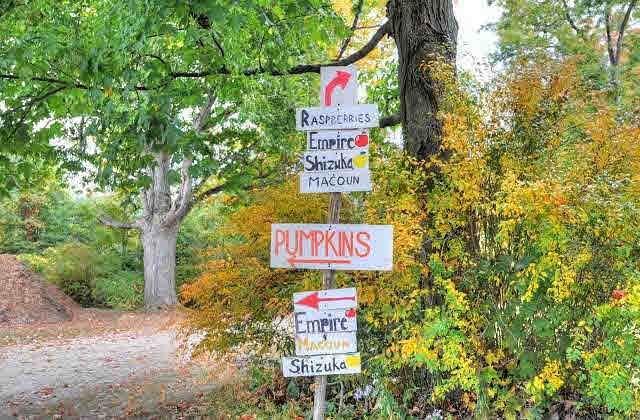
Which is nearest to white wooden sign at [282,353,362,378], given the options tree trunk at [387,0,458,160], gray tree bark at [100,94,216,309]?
tree trunk at [387,0,458,160]

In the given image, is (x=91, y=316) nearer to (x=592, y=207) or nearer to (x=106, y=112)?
(x=106, y=112)

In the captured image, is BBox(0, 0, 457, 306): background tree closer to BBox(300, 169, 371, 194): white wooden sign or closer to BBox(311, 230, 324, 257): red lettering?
BBox(300, 169, 371, 194): white wooden sign

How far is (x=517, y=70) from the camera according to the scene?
170 inches

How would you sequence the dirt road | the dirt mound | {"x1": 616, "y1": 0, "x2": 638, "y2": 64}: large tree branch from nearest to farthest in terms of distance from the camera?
the dirt road < the dirt mound < {"x1": 616, "y1": 0, "x2": 638, "y2": 64}: large tree branch

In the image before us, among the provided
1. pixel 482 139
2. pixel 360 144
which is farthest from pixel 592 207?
pixel 360 144

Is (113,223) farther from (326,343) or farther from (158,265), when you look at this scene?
(326,343)

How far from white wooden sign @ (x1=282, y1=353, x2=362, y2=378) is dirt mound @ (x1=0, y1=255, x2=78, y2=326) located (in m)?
12.1

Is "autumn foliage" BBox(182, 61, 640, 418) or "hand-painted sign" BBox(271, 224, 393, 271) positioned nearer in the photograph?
"hand-painted sign" BBox(271, 224, 393, 271)

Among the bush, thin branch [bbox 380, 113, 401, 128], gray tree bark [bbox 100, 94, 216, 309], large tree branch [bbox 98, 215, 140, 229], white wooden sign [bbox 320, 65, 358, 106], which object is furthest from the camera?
the bush

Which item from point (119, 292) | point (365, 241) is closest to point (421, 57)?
point (365, 241)

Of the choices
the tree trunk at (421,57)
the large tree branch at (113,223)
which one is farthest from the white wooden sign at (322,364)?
the large tree branch at (113,223)

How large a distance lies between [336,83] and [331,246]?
1039 millimetres

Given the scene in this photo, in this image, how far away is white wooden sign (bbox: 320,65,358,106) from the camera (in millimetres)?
3580

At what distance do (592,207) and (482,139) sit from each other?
0.86 meters
